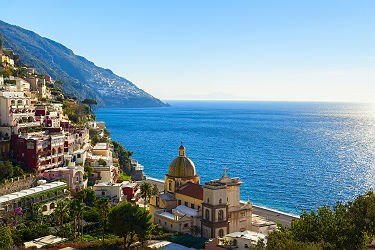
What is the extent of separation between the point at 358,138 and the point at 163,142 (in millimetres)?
93031

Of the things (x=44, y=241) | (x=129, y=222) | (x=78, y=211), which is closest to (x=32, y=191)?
(x=44, y=241)

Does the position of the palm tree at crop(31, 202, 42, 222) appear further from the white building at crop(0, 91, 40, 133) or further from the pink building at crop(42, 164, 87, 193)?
the white building at crop(0, 91, 40, 133)

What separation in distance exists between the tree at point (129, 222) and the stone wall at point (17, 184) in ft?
51.4

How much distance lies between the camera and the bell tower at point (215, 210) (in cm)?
4853

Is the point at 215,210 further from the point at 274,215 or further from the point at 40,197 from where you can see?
the point at 274,215


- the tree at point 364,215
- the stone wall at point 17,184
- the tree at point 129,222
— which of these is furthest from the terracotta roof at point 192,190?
the stone wall at point 17,184

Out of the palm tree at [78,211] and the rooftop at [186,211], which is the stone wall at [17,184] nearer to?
the palm tree at [78,211]

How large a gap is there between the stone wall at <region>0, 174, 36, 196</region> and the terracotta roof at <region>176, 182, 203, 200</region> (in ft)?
65.8

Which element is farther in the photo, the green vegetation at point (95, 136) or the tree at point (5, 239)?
the green vegetation at point (95, 136)

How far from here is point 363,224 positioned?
39.5m

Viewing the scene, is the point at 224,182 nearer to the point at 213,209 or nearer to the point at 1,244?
the point at 213,209

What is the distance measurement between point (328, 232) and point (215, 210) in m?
16.6

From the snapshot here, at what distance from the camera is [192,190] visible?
176ft

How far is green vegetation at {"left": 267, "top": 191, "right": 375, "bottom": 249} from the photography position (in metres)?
31.3
